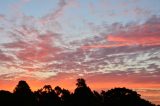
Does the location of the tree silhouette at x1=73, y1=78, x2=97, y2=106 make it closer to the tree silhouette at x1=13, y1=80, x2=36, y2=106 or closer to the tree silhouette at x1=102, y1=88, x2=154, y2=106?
the tree silhouette at x1=102, y1=88, x2=154, y2=106

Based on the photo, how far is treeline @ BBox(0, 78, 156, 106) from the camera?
7975 centimetres

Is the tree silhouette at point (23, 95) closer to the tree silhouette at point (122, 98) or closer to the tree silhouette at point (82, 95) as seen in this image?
the tree silhouette at point (82, 95)

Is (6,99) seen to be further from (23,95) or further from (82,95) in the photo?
(82,95)

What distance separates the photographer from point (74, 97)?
8212 centimetres

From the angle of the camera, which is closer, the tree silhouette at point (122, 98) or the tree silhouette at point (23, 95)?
the tree silhouette at point (23, 95)

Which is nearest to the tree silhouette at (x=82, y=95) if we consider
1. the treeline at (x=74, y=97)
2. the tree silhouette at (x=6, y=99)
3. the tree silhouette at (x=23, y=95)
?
the treeline at (x=74, y=97)

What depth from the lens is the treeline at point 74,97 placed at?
79.8 metres

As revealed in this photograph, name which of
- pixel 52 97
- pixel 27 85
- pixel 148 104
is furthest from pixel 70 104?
pixel 148 104

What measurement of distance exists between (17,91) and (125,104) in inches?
802

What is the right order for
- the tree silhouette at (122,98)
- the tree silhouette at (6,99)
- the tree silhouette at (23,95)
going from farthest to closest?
the tree silhouette at (122,98) → the tree silhouette at (23,95) → the tree silhouette at (6,99)

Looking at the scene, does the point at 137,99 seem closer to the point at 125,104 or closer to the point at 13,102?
the point at 125,104

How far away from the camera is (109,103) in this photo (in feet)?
270

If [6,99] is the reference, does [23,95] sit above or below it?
above

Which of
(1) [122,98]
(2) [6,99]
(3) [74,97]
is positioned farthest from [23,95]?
(1) [122,98]
